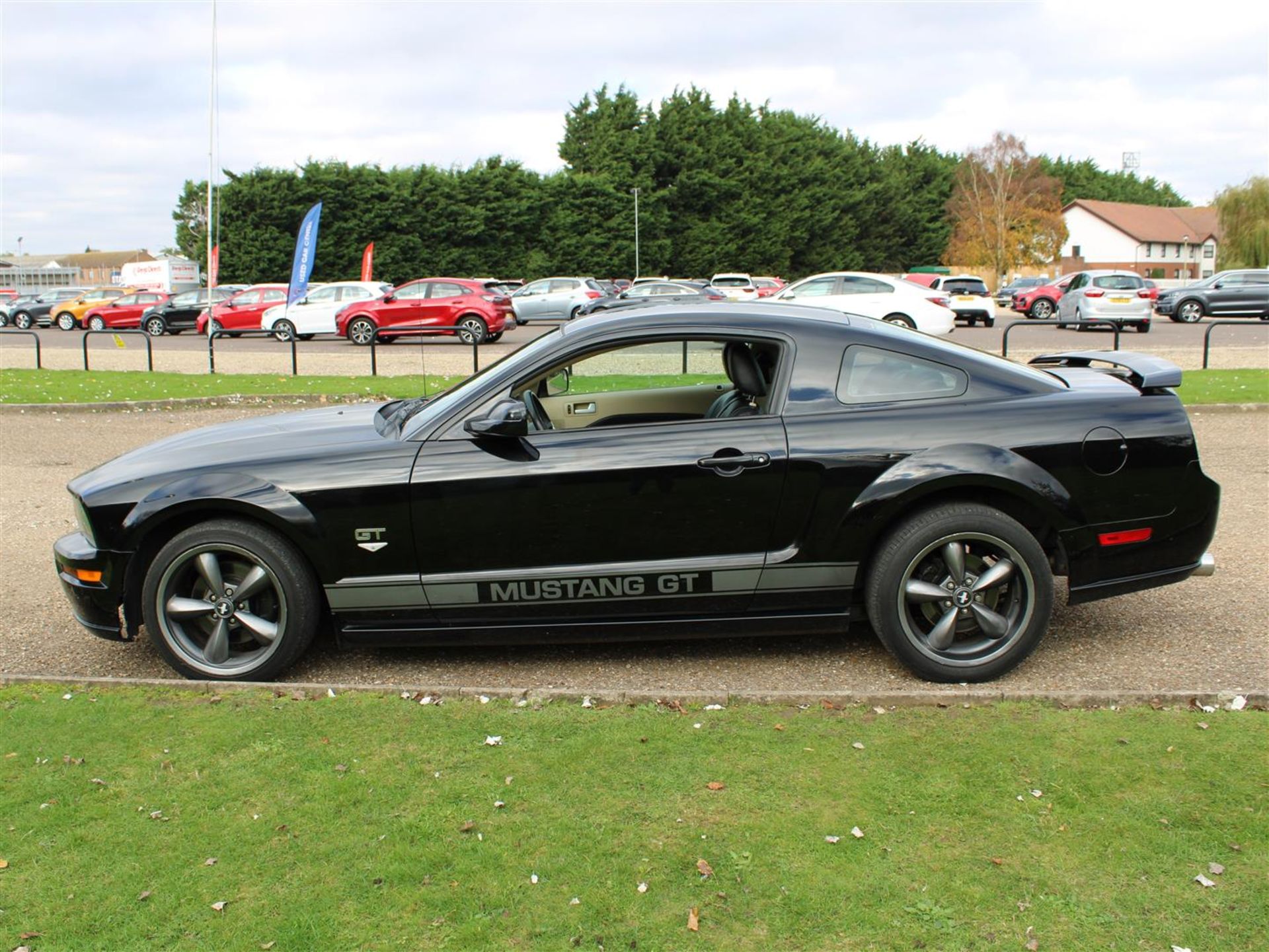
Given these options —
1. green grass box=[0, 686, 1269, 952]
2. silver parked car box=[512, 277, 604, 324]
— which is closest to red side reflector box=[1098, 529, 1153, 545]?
green grass box=[0, 686, 1269, 952]

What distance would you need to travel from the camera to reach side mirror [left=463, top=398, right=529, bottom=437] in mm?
4492

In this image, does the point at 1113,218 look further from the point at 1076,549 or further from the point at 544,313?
the point at 1076,549

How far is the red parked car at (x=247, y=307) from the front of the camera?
31.8 metres

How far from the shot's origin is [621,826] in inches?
134

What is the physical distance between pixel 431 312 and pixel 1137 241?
86.4 meters

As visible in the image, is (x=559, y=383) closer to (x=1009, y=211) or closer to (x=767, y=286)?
(x=767, y=286)

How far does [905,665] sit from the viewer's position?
4.68 metres

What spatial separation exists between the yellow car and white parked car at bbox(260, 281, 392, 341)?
12.1 metres

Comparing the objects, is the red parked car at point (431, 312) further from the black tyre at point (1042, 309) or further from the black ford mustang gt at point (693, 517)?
the black ford mustang gt at point (693, 517)

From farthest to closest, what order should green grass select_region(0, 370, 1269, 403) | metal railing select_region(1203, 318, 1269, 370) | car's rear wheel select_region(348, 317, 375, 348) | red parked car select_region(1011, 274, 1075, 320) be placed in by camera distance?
1. red parked car select_region(1011, 274, 1075, 320)
2. car's rear wheel select_region(348, 317, 375, 348)
3. metal railing select_region(1203, 318, 1269, 370)
4. green grass select_region(0, 370, 1269, 403)

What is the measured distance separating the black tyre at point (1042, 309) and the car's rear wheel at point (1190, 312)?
12.6ft

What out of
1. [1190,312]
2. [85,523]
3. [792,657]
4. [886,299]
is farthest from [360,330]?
[1190,312]

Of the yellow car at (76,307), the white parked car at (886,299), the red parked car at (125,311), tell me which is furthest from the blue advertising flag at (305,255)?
the yellow car at (76,307)

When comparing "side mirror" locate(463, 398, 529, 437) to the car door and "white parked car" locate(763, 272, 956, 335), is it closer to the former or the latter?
the car door
